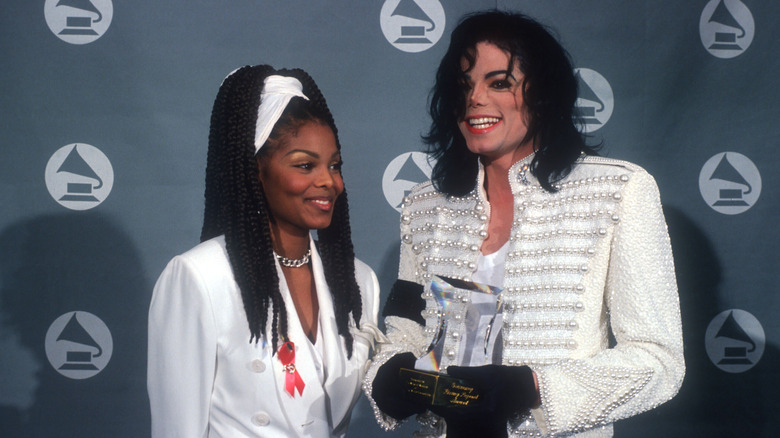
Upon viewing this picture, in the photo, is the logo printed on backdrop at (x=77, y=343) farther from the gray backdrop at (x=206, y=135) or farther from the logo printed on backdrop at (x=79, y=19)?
the logo printed on backdrop at (x=79, y=19)

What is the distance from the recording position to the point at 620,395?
1545mm

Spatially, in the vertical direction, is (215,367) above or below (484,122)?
below

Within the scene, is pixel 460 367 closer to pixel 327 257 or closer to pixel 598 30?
pixel 327 257

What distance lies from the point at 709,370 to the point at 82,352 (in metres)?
2.23

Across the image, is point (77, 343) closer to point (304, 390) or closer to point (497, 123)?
point (304, 390)

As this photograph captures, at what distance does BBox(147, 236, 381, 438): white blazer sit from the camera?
156cm

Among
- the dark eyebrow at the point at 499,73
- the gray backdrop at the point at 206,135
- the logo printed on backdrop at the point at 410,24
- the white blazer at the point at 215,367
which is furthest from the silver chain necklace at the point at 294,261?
the logo printed on backdrop at the point at 410,24

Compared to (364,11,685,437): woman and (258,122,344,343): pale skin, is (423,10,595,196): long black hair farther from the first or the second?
(258,122,344,343): pale skin

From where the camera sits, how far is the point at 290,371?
1.64 meters

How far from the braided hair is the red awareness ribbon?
27mm

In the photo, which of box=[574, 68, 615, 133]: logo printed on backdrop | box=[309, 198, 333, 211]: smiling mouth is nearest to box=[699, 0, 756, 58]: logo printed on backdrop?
box=[574, 68, 615, 133]: logo printed on backdrop

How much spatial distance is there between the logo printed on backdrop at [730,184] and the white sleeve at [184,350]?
186cm

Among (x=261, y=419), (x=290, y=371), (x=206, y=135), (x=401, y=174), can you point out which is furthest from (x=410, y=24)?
(x=261, y=419)

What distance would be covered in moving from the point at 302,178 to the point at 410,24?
3.74 ft
